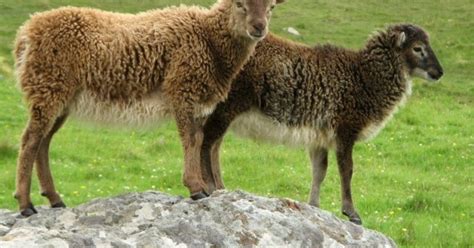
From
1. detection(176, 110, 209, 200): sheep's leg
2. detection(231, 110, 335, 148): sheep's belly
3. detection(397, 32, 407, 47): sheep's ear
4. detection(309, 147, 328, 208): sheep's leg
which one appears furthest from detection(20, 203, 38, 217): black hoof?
detection(397, 32, 407, 47): sheep's ear

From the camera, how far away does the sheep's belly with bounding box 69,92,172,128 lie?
862 cm

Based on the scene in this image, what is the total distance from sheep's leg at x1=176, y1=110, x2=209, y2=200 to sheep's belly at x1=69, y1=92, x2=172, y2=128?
20 cm

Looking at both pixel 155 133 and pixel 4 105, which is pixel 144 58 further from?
pixel 4 105

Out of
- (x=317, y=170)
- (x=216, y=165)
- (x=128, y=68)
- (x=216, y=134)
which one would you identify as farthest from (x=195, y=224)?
(x=317, y=170)

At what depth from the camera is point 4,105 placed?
22125 mm

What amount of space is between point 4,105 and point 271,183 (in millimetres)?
8753

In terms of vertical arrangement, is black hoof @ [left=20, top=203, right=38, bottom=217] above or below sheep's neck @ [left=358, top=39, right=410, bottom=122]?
above

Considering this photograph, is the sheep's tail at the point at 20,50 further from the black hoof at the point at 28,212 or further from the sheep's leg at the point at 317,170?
the sheep's leg at the point at 317,170

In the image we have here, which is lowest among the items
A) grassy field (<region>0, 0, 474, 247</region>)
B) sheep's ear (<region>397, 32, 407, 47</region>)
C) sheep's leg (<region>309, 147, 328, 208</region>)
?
grassy field (<region>0, 0, 474, 247</region>)

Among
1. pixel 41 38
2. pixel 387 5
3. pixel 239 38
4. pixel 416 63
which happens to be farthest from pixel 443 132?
pixel 387 5

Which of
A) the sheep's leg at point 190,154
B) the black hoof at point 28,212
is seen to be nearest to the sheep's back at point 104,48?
the sheep's leg at point 190,154

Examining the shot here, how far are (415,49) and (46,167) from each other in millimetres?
6140

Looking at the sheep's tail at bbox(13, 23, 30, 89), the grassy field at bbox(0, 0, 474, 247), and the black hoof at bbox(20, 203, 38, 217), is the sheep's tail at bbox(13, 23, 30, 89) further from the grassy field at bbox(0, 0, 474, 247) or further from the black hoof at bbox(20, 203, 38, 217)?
the grassy field at bbox(0, 0, 474, 247)

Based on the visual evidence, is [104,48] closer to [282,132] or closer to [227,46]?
[227,46]
